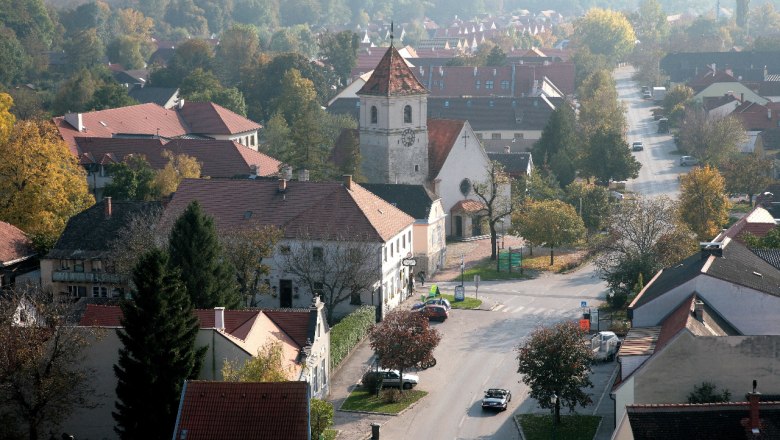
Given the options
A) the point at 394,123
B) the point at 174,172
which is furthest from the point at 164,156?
the point at 394,123

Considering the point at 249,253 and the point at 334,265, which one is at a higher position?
the point at 249,253

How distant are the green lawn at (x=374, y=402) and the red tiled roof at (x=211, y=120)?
185ft

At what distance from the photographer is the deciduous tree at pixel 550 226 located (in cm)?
8025

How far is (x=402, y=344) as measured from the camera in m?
54.5

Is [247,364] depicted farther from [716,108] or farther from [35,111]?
[716,108]

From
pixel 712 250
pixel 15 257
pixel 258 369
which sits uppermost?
pixel 712 250

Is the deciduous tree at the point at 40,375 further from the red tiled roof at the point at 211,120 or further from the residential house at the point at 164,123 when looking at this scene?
the red tiled roof at the point at 211,120

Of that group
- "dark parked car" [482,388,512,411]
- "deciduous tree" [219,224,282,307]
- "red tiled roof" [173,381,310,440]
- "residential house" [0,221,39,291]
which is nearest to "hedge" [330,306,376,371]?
"deciduous tree" [219,224,282,307]

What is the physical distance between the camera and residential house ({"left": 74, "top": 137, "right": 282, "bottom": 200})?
92188 millimetres

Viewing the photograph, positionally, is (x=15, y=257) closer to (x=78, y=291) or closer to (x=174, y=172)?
(x=78, y=291)

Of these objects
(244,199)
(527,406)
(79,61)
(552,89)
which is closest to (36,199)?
(244,199)

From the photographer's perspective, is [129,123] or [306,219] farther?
[129,123]

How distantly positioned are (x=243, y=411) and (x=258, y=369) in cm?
439

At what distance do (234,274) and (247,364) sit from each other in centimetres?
1634
